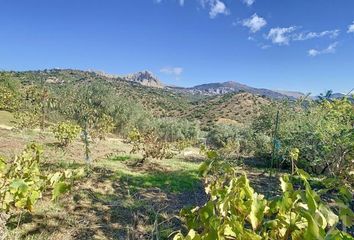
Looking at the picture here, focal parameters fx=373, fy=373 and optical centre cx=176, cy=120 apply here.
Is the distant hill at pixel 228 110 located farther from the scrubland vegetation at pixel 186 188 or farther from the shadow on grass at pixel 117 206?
the shadow on grass at pixel 117 206

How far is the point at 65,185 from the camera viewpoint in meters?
2.57

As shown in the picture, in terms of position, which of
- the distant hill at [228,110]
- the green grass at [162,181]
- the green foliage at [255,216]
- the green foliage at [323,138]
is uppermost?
the green foliage at [255,216]

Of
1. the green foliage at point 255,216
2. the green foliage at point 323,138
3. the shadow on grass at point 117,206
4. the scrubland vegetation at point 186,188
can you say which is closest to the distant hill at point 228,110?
the scrubland vegetation at point 186,188

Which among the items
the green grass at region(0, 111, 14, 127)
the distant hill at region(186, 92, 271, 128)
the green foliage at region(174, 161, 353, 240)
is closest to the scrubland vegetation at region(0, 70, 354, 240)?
the green foliage at region(174, 161, 353, 240)

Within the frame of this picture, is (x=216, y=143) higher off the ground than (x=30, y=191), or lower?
lower

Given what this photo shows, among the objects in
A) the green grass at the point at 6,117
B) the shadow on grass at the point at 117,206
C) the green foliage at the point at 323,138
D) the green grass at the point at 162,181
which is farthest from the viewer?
the green grass at the point at 6,117

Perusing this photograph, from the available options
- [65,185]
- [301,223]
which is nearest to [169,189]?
[65,185]

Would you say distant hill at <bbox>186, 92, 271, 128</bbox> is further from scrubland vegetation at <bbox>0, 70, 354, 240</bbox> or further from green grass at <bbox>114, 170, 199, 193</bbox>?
green grass at <bbox>114, 170, 199, 193</bbox>

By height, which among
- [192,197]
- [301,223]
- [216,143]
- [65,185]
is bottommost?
[216,143]

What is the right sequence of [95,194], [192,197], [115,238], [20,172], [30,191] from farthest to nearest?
1. [192,197]
2. [95,194]
3. [115,238]
4. [20,172]
5. [30,191]

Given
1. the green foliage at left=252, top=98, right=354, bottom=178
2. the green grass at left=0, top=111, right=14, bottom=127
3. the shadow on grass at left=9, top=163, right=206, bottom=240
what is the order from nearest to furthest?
the shadow on grass at left=9, top=163, right=206, bottom=240, the green foliage at left=252, top=98, right=354, bottom=178, the green grass at left=0, top=111, right=14, bottom=127

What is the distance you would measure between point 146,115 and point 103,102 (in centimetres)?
715

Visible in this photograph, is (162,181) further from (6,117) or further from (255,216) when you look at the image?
(6,117)

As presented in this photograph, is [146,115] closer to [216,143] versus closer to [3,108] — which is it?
[216,143]
